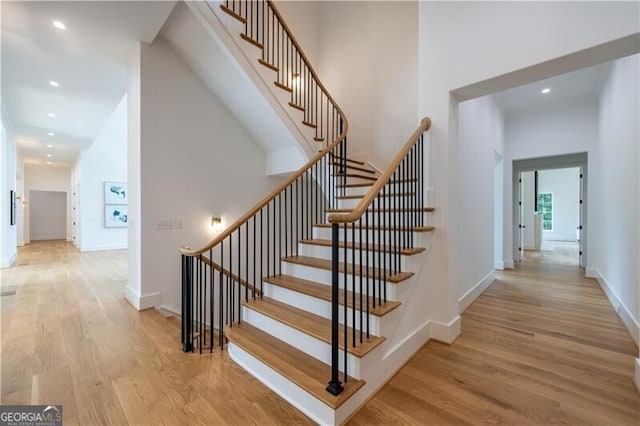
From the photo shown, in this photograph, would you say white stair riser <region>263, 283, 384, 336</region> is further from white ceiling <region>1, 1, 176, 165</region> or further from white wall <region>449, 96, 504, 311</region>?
white ceiling <region>1, 1, 176, 165</region>

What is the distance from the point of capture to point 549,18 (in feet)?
6.85

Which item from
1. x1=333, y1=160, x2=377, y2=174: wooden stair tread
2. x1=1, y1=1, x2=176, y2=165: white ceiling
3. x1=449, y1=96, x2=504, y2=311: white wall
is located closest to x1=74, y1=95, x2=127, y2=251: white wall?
x1=1, y1=1, x2=176, y2=165: white ceiling

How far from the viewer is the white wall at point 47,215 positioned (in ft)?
39.2

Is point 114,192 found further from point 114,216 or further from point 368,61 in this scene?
point 368,61

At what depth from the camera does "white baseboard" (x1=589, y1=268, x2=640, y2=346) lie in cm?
266

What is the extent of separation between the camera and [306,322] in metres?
2.17

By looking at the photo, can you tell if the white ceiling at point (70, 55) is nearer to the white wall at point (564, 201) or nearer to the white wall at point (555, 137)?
the white wall at point (555, 137)

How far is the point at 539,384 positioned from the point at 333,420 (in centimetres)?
158

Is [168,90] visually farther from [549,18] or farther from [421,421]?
[421,421]

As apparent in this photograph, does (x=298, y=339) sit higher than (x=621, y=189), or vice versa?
(x=621, y=189)

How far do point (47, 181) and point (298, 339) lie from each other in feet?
48.0

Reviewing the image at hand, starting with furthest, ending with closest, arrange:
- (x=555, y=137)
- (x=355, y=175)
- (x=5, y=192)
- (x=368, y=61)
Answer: (x=5, y=192) < (x=555, y=137) < (x=368, y=61) < (x=355, y=175)

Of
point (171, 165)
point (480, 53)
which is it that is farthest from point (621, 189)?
point (171, 165)

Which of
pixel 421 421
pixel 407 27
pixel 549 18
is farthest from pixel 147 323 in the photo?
pixel 407 27
